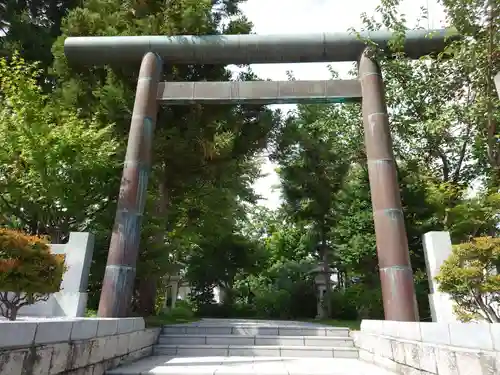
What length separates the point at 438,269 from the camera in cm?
609

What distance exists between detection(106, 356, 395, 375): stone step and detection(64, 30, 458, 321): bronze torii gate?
3.77ft

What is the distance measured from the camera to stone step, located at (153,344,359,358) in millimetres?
6320

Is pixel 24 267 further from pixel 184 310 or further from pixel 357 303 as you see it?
pixel 184 310

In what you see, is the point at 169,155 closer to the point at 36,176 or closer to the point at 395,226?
the point at 36,176

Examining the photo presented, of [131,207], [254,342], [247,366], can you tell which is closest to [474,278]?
[247,366]

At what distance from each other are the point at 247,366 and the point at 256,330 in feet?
7.88

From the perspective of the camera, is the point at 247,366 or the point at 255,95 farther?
the point at 255,95

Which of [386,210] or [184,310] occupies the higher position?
[386,210]

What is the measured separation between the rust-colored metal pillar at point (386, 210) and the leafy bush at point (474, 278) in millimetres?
639

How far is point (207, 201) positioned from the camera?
12.9m

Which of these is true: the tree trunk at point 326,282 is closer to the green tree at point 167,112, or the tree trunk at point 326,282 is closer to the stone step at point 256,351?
the green tree at point 167,112

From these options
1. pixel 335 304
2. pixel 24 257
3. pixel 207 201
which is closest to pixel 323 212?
pixel 335 304

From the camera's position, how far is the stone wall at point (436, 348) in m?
2.81

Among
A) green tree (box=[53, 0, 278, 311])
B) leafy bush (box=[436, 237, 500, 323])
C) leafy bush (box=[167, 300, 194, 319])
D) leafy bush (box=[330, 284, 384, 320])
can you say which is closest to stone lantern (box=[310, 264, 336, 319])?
leafy bush (box=[330, 284, 384, 320])
